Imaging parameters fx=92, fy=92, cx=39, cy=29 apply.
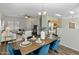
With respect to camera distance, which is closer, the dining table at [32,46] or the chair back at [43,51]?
the dining table at [32,46]

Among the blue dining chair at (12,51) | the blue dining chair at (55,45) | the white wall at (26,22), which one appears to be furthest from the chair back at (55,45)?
the blue dining chair at (12,51)

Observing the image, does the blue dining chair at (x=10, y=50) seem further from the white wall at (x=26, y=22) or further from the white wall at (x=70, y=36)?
the white wall at (x=70, y=36)

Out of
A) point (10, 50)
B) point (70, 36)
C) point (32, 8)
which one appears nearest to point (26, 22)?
point (32, 8)

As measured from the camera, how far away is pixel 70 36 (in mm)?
1847

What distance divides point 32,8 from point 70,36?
3.06 ft

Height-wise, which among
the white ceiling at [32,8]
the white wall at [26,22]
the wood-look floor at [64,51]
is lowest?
the wood-look floor at [64,51]

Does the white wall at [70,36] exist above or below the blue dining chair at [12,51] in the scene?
above

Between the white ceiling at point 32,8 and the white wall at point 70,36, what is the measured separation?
0.70ft

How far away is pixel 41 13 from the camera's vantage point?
1750 millimetres

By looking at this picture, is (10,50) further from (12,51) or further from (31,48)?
(31,48)

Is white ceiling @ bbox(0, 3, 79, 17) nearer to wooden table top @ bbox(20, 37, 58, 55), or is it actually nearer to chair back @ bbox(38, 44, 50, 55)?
wooden table top @ bbox(20, 37, 58, 55)

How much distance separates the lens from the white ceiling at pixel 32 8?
1.72 meters
